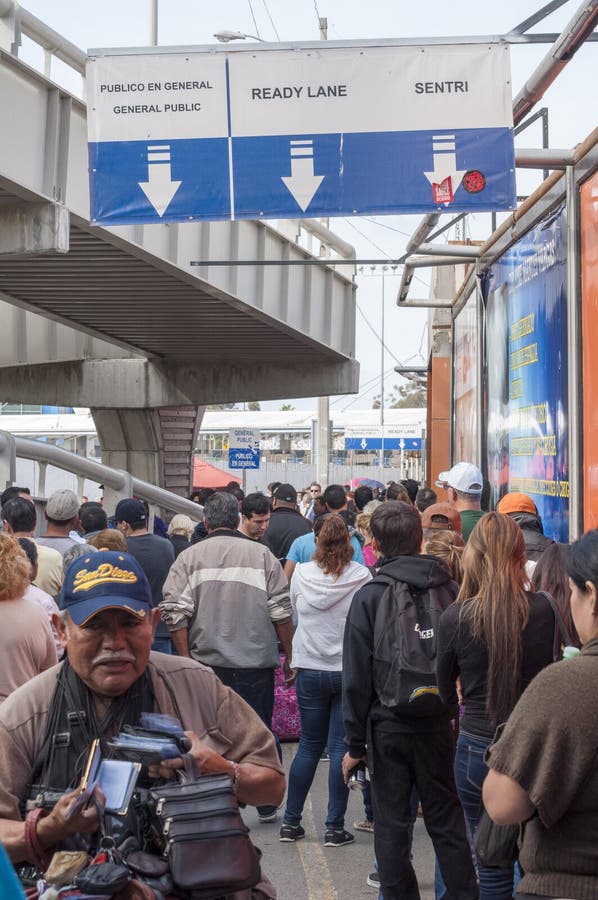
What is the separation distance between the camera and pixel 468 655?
496 centimetres

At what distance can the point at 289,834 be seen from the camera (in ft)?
24.2

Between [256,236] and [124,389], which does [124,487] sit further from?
[124,389]

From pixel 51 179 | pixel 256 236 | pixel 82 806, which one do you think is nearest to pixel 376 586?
pixel 82 806

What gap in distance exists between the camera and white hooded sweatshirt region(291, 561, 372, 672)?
290 inches

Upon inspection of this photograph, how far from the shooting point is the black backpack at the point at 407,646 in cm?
539

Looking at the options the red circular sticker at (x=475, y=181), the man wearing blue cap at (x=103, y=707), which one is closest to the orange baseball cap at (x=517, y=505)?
the red circular sticker at (x=475, y=181)

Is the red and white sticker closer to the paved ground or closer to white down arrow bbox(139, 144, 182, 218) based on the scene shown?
white down arrow bbox(139, 144, 182, 218)

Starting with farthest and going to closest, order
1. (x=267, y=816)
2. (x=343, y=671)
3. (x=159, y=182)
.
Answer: (x=159, y=182) → (x=267, y=816) → (x=343, y=671)

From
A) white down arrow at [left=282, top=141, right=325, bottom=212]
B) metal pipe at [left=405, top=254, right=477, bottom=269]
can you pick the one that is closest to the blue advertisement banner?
white down arrow at [left=282, top=141, right=325, bottom=212]

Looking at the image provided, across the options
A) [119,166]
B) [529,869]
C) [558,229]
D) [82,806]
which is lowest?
[529,869]

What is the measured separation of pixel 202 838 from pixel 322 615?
15.8ft

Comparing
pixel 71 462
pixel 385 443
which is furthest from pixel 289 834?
pixel 385 443

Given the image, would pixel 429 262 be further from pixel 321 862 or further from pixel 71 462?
pixel 321 862

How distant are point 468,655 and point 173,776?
92.6 inches
